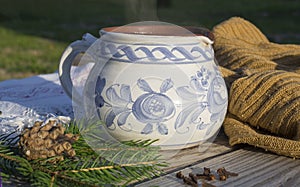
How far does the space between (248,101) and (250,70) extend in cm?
10

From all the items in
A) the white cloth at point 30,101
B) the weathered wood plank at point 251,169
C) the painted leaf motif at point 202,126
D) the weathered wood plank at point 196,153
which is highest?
the painted leaf motif at point 202,126

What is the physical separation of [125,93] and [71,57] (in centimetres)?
19

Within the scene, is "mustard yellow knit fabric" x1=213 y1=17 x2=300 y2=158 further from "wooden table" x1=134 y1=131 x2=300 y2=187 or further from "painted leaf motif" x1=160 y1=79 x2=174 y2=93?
"painted leaf motif" x1=160 y1=79 x2=174 y2=93

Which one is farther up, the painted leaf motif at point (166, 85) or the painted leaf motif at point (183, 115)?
the painted leaf motif at point (166, 85)

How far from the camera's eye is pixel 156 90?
776 millimetres

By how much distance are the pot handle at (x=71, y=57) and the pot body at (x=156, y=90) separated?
7 centimetres

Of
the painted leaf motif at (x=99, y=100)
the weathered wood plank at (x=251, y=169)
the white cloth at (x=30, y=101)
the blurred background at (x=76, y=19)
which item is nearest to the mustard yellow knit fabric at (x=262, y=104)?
the weathered wood plank at (x=251, y=169)

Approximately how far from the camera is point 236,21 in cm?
130

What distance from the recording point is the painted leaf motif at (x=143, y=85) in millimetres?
775

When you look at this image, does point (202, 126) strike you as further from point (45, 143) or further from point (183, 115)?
point (45, 143)

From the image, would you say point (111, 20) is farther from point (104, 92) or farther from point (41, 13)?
point (104, 92)

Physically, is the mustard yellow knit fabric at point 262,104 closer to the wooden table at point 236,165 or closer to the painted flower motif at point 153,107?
the wooden table at point 236,165

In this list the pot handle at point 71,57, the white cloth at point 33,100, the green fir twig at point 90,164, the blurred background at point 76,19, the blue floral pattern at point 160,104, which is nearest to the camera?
the green fir twig at point 90,164

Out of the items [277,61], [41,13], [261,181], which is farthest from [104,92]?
[41,13]
